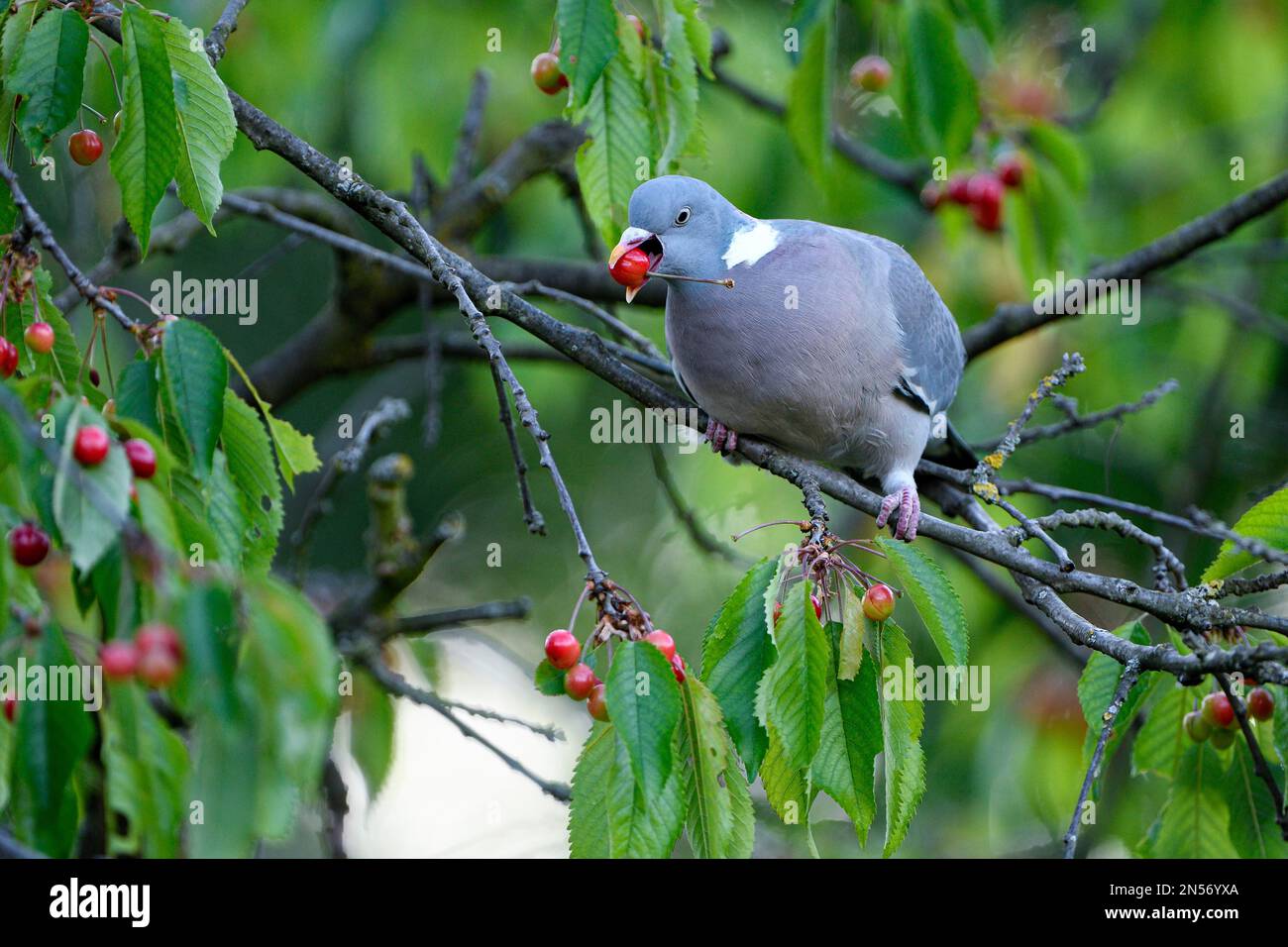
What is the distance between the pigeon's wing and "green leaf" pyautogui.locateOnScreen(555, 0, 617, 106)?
60.6 inches

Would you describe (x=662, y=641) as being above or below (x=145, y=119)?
below

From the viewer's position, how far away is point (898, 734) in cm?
222

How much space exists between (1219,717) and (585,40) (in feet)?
6.22

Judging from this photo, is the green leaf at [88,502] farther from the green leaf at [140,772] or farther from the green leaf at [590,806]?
the green leaf at [590,806]

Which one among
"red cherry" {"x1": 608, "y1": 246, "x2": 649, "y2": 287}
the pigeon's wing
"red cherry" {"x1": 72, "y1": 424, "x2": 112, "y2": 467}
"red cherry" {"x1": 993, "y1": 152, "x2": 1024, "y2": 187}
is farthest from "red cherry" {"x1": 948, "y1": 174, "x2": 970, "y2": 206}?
"red cherry" {"x1": 72, "y1": 424, "x2": 112, "y2": 467}

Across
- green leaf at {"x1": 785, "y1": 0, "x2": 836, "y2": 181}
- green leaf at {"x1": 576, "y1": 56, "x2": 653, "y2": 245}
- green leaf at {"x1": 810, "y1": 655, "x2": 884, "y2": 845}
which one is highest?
green leaf at {"x1": 785, "y1": 0, "x2": 836, "y2": 181}

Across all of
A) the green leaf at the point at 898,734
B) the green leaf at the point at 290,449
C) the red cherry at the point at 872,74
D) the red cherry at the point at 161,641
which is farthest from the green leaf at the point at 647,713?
the red cherry at the point at 872,74

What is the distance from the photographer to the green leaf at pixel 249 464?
2164 mm

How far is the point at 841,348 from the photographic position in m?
3.51

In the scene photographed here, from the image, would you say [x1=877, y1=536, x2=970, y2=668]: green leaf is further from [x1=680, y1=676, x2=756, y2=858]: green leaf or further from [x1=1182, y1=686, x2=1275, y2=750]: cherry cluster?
[x1=1182, y1=686, x2=1275, y2=750]: cherry cluster

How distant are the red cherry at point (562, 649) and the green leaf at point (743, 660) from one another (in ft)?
0.72

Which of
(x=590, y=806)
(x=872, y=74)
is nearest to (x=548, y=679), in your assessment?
(x=590, y=806)

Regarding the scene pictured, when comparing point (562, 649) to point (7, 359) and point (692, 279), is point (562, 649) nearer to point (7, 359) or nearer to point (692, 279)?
point (7, 359)

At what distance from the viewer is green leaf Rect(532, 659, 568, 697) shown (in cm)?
221
